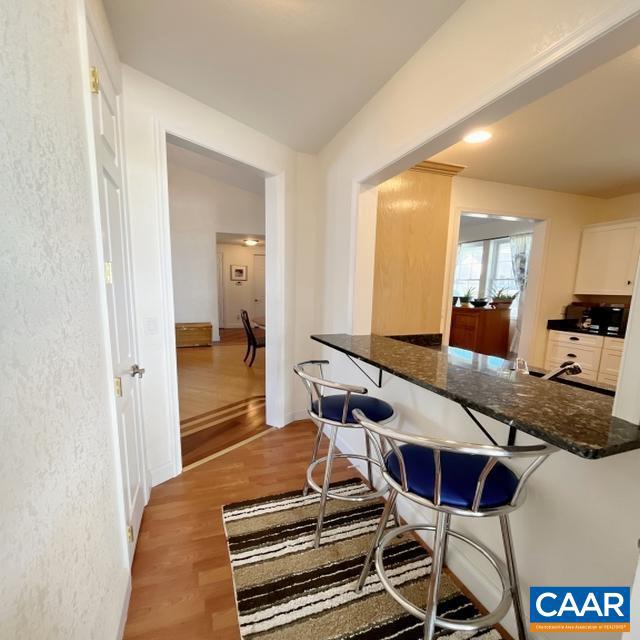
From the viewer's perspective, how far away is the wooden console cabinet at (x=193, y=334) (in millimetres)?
6449

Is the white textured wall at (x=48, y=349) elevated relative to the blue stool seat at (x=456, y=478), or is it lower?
elevated

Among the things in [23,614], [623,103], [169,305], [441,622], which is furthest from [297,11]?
[441,622]

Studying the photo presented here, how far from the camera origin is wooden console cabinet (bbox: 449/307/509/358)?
4.15 meters

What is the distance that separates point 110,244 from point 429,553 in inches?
85.9

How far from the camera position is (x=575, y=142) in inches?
91.0

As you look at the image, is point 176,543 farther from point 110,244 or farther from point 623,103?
point 623,103

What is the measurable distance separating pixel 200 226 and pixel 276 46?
5.52 metres

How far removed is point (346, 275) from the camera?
238 centimetres

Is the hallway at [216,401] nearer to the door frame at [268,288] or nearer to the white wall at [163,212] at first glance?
the door frame at [268,288]

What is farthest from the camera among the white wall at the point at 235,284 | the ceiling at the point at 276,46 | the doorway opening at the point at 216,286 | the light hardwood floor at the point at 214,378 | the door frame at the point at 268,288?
the white wall at the point at 235,284

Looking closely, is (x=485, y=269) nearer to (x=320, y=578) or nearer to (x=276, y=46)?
(x=276, y=46)

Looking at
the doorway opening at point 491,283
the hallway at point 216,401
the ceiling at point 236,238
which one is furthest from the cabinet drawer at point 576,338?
the ceiling at point 236,238
